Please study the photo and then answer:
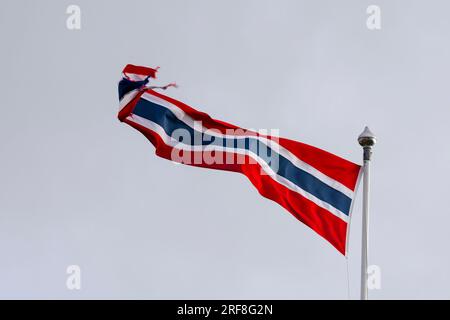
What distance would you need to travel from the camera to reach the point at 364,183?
21656mm

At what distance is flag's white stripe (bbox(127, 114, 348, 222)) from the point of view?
73.0 feet

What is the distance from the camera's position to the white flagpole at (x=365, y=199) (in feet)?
67.4

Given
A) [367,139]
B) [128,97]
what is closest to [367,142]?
[367,139]

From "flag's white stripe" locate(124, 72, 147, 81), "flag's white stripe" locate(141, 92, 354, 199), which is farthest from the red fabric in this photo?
"flag's white stripe" locate(124, 72, 147, 81)

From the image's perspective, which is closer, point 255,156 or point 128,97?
point 255,156

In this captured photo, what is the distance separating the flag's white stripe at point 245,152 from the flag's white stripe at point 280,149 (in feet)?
1.15

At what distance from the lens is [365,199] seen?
70.1 ft

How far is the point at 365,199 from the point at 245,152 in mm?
2971

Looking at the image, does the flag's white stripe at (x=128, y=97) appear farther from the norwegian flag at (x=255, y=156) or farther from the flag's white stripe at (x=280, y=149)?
Result: the flag's white stripe at (x=280, y=149)

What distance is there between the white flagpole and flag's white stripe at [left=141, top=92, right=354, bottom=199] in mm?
698

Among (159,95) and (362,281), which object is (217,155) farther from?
(362,281)

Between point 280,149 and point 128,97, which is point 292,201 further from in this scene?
point 128,97

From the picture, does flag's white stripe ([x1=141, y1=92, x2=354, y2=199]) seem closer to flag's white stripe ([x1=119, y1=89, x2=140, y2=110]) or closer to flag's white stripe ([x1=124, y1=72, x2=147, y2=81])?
flag's white stripe ([x1=119, y1=89, x2=140, y2=110])
